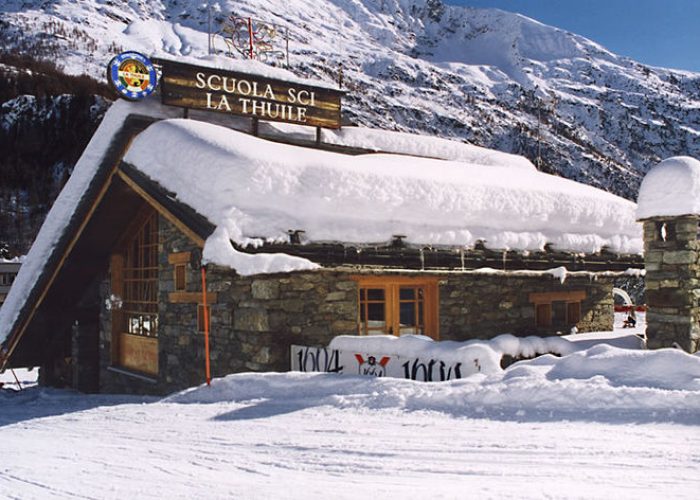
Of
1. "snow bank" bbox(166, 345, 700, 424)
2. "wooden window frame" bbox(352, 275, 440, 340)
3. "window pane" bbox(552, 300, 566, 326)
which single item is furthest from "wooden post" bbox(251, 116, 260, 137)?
"snow bank" bbox(166, 345, 700, 424)

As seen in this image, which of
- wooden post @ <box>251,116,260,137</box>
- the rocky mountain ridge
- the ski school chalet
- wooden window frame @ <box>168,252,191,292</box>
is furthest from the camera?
the rocky mountain ridge

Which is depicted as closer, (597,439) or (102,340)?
(597,439)

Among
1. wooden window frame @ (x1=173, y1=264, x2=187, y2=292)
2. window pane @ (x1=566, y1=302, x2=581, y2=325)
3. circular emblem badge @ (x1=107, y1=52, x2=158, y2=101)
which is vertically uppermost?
circular emblem badge @ (x1=107, y1=52, x2=158, y2=101)

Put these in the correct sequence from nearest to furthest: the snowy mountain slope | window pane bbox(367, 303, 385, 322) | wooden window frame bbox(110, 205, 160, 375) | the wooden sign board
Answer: window pane bbox(367, 303, 385, 322), the wooden sign board, wooden window frame bbox(110, 205, 160, 375), the snowy mountain slope

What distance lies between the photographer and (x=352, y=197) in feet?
29.4

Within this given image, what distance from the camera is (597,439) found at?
4266 millimetres

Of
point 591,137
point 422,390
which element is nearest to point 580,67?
point 591,137

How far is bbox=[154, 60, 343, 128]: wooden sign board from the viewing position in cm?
1078

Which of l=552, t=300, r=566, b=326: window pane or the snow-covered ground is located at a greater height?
l=552, t=300, r=566, b=326: window pane

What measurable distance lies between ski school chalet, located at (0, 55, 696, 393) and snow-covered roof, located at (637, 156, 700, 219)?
2.46 metres

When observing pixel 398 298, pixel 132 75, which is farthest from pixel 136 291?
pixel 398 298

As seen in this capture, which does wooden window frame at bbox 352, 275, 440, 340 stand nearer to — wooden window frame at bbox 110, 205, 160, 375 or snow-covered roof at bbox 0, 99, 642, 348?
snow-covered roof at bbox 0, 99, 642, 348

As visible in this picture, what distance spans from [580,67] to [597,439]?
102193 millimetres

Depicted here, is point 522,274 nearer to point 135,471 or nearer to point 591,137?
point 135,471
